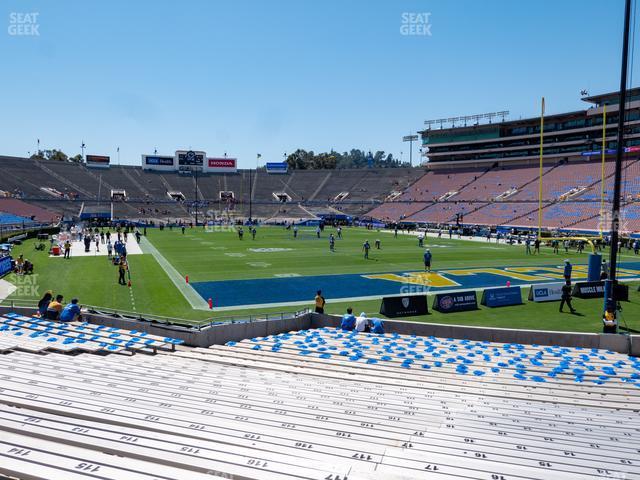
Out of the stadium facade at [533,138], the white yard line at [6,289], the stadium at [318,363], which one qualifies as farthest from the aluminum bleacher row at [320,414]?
the stadium facade at [533,138]

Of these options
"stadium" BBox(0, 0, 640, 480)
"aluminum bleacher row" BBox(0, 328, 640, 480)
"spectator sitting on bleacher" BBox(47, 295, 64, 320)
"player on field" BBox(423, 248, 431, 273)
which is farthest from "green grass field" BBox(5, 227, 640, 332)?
"aluminum bleacher row" BBox(0, 328, 640, 480)

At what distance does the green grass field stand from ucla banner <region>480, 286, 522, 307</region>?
0.46 meters

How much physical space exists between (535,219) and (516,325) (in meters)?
49.0

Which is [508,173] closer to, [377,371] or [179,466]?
[377,371]

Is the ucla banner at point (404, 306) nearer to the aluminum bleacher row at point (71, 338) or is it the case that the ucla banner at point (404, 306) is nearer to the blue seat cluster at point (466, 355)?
the blue seat cluster at point (466, 355)

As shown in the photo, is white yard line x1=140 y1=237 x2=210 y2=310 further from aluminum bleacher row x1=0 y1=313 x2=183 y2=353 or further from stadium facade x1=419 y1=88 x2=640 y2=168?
stadium facade x1=419 y1=88 x2=640 y2=168

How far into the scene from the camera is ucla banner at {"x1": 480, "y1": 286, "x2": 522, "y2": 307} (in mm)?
20688

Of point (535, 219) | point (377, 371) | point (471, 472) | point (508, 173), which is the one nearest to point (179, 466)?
point (471, 472)

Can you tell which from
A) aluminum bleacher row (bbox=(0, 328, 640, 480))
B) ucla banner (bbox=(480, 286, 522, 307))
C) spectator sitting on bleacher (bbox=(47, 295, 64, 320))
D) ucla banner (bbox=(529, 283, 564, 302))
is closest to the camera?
aluminum bleacher row (bbox=(0, 328, 640, 480))

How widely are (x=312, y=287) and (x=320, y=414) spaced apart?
17993 mm

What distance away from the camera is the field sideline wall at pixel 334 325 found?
12906 mm

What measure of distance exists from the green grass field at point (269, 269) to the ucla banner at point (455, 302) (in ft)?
1.49

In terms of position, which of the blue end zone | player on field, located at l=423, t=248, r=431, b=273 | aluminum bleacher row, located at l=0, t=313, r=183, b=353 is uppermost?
player on field, located at l=423, t=248, r=431, b=273

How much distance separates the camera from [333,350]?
1202cm
